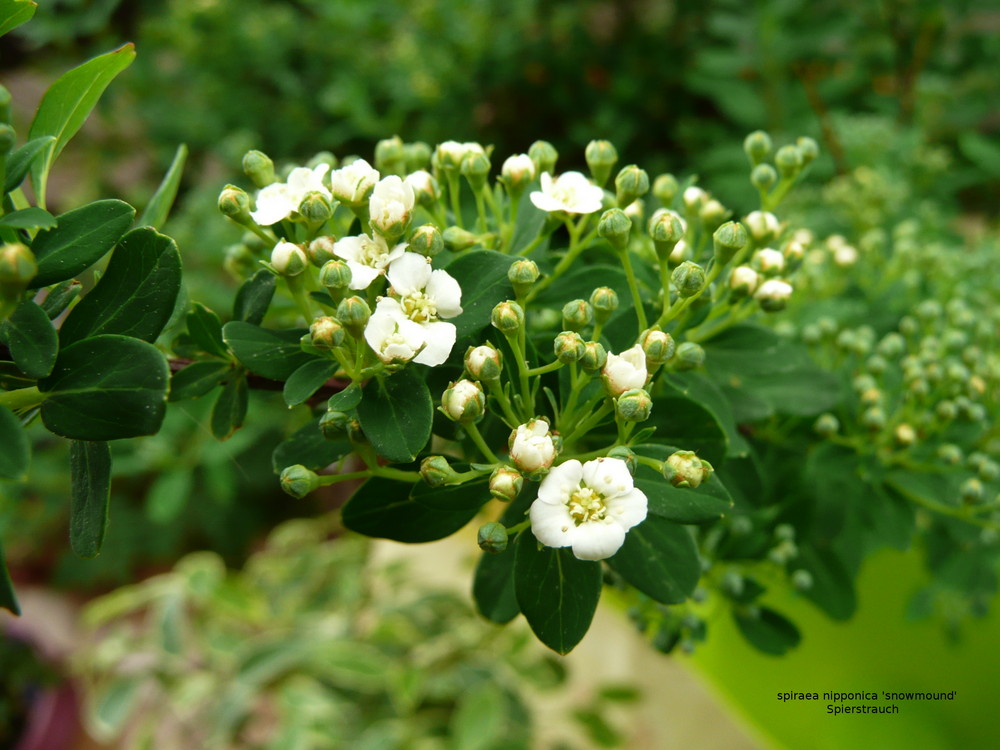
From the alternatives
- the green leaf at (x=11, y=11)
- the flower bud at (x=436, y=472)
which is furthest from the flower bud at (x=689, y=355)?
the green leaf at (x=11, y=11)

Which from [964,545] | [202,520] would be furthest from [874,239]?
[202,520]

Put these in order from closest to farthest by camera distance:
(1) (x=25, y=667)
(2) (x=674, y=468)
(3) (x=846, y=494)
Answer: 1. (2) (x=674, y=468)
2. (3) (x=846, y=494)
3. (1) (x=25, y=667)

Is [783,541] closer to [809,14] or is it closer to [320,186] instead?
[320,186]

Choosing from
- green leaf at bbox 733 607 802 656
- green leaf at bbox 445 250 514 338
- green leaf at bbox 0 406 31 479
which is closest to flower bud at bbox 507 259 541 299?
green leaf at bbox 445 250 514 338

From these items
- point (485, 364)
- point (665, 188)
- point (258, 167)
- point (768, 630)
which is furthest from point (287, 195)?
point (768, 630)

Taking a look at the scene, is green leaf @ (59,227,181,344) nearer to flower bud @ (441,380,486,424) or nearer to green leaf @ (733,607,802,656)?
flower bud @ (441,380,486,424)
